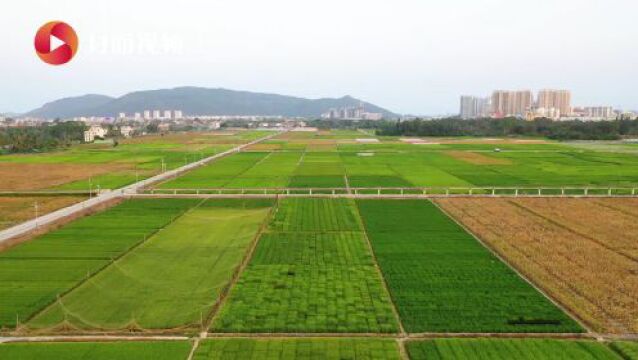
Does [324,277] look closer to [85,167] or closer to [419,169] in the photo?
[419,169]

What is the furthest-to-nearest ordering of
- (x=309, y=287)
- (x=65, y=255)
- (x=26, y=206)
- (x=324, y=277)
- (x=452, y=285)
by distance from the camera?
(x=26, y=206)
(x=65, y=255)
(x=324, y=277)
(x=452, y=285)
(x=309, y=287)

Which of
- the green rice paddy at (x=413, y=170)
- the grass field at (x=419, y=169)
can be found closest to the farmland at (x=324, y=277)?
the green rice paddy at (x=413, y=170)

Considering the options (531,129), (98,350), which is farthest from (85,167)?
(531,129)

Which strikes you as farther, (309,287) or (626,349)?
(309,287)

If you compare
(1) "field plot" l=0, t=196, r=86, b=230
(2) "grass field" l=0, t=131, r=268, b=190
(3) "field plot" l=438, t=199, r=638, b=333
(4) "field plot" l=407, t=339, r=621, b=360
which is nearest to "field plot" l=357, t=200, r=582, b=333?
(4) "field plot" l=407, t=339, r=621, b=360

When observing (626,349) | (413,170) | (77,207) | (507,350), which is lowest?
(507,350)

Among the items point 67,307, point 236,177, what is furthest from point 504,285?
point 236,177
